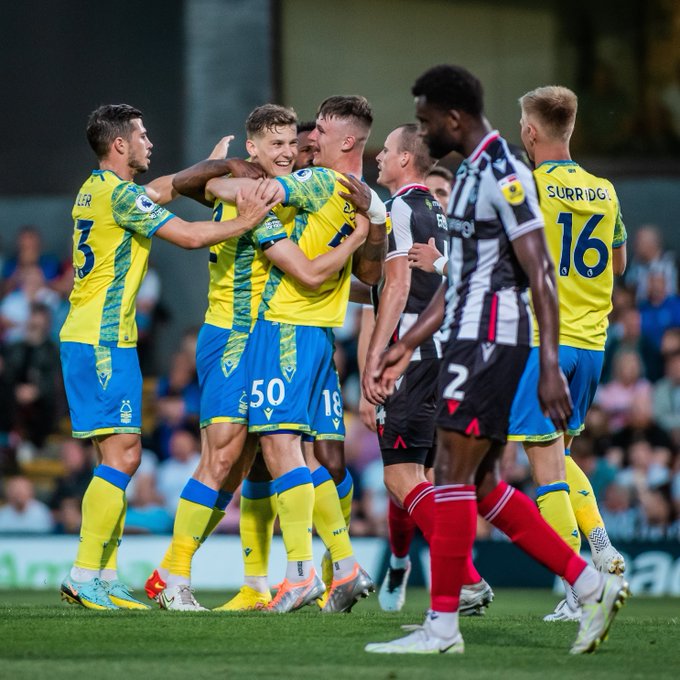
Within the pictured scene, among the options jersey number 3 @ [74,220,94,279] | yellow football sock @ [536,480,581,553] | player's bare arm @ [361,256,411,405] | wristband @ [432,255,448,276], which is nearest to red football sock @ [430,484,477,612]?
player's bare arm @ [361,256,411,405]

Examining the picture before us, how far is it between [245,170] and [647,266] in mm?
7130

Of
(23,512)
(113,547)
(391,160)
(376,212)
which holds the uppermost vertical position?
(391,160)

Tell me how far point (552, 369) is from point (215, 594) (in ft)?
22.6

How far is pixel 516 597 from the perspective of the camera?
10656mm

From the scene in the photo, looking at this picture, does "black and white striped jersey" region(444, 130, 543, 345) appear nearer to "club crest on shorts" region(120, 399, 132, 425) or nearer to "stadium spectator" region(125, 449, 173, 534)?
"club crest on shorts" region(120, 399, 132, 425)

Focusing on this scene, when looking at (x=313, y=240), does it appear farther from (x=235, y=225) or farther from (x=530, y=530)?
(x=530, y=530)

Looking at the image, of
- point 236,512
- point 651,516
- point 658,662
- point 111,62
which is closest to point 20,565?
point 236,512

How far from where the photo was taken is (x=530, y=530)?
499cm

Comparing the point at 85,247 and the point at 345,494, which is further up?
the point at 85,247

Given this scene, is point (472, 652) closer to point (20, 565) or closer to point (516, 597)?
point (516, 597)

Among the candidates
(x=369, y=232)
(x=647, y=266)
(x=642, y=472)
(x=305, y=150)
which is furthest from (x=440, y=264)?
(x=647, y=266)

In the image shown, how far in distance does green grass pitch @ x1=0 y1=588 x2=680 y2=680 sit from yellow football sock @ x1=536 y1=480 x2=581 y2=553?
47cm

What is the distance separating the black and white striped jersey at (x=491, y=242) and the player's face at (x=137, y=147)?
241cm

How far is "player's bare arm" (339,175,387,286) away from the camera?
260 inches
